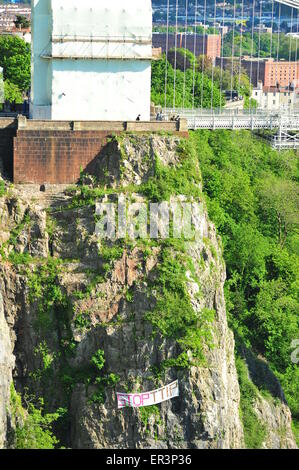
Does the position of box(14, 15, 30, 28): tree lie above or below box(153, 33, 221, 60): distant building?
below

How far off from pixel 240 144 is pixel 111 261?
28.5 m

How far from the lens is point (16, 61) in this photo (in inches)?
4021

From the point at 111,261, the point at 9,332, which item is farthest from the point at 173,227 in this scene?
the point at 9,332

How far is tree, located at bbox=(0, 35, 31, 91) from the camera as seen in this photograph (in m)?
100

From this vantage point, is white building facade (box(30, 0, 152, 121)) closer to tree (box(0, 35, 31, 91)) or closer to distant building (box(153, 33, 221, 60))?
tree (box(0, 35, 31, 91))

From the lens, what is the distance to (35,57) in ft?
249

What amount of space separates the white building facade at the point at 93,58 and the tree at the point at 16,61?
80.2 feet

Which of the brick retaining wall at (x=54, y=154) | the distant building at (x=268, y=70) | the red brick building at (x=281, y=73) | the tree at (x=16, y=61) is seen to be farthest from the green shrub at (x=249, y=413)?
the red brick building at (x=281, y=73)

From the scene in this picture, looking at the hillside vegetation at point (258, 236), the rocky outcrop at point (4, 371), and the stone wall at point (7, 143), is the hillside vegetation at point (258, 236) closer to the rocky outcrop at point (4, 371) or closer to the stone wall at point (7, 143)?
the stone wall at point (7, 143)

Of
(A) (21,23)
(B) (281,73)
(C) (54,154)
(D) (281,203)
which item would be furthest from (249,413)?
(B) (281,73)

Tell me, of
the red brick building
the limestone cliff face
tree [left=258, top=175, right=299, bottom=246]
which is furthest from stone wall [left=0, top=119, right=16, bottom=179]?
the red brick building

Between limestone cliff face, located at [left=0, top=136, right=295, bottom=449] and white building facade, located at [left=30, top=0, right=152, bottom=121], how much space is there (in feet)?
16.0

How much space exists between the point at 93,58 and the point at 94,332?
13.5 m

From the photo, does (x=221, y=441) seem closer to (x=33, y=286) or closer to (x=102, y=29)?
(x=33, y=286)
